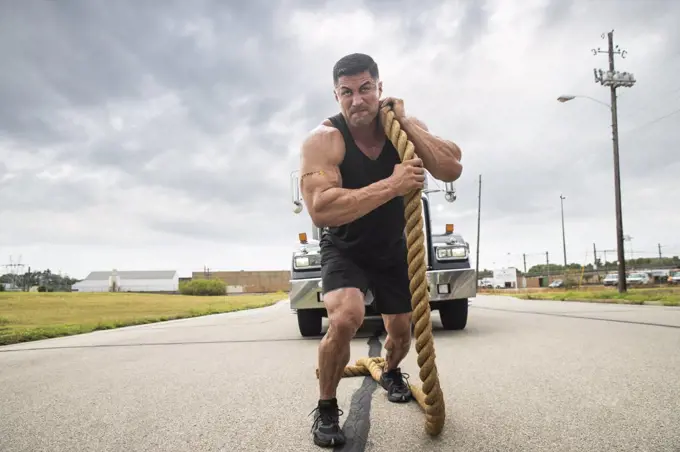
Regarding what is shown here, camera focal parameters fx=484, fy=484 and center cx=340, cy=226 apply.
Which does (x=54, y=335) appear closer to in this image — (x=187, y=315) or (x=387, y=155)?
(x=187, y=315)

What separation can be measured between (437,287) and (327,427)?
13.7 feet

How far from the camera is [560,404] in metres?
2.57

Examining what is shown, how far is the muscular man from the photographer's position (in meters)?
2.18

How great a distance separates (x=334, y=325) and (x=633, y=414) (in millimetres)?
1495

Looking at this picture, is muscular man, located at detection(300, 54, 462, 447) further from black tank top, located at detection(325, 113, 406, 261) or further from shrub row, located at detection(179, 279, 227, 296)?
shrub row, located at detection(179, 279, 227, 296)

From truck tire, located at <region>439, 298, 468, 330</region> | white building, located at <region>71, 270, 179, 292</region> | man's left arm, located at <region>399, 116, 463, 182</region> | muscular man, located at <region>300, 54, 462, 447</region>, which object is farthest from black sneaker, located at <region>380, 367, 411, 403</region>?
white building, located at <region>71, 270, 179, 292</region>

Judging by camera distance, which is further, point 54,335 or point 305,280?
point 54,335

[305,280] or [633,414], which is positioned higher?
[305,280]

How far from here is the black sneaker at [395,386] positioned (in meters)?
2.83

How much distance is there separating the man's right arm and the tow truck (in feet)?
11.6

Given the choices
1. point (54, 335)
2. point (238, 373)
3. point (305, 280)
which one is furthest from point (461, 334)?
point (54, 335)

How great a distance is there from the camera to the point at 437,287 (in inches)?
242

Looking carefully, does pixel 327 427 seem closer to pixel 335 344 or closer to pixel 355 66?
pixel 335 344

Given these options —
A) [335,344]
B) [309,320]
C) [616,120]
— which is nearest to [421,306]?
[335,344]
